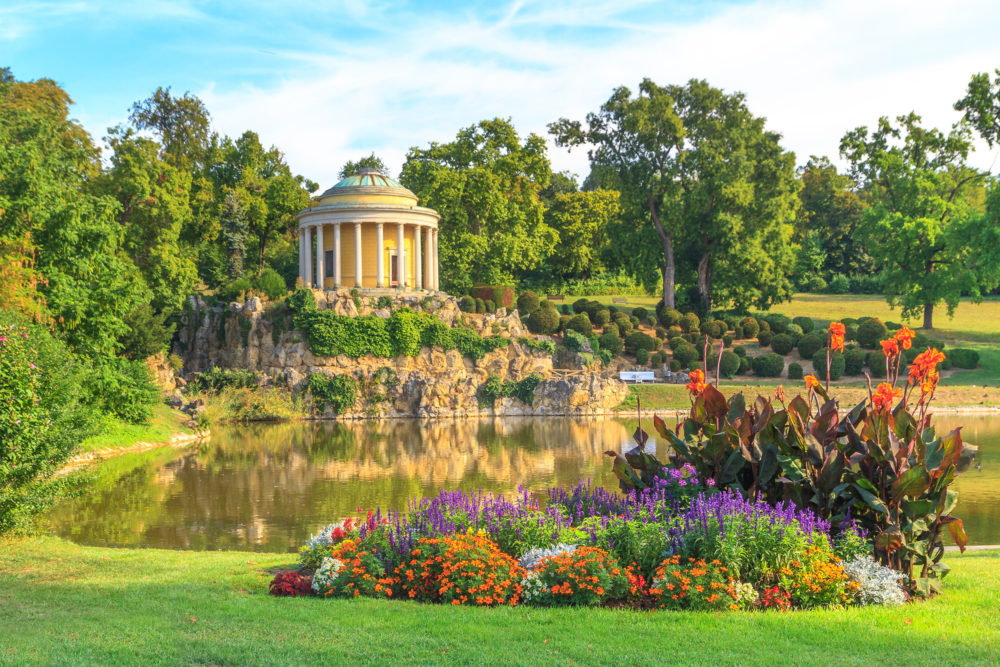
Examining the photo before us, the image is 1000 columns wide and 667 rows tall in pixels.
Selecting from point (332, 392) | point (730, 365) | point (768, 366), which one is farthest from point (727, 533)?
point (768, 366)

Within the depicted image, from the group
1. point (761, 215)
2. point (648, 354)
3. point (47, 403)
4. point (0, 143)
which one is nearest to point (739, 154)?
point (761, 215)

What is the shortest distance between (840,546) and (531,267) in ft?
152

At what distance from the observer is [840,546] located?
26.3 ft

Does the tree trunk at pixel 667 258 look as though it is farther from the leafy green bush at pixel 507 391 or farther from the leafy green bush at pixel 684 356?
the leafy green bush at pixel 507 391

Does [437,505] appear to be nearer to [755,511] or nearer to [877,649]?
[755,511]

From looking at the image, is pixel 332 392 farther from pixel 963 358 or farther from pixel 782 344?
pixel 963 358

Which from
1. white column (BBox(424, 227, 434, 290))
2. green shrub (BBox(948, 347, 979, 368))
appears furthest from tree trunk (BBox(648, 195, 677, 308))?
green shrub (BBox(948, 347, 979, 368))

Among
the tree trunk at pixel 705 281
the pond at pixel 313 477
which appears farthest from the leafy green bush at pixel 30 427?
the tree trunk at pixel 705 281

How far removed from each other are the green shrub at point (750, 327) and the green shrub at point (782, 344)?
8.76ft

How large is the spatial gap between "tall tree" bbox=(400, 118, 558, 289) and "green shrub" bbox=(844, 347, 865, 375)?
18.3 meters

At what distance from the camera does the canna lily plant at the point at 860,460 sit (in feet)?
26.1

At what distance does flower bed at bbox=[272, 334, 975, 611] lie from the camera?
7.57 m

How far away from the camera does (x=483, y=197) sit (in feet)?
162

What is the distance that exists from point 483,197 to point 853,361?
21.3m
